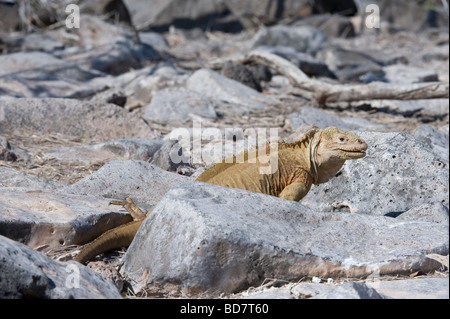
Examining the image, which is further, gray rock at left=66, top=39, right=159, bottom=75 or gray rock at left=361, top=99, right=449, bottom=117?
gray rock at left=66, top=39, right=159, bottom=75

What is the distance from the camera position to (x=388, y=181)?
4133 millimetres

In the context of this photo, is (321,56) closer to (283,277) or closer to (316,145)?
(316,145)

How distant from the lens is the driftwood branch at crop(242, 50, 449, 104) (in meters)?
7.45

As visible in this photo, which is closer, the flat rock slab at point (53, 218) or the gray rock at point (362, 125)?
the flat rock slab at point (53, 218)

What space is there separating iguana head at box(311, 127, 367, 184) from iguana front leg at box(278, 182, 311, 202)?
23 centimetres

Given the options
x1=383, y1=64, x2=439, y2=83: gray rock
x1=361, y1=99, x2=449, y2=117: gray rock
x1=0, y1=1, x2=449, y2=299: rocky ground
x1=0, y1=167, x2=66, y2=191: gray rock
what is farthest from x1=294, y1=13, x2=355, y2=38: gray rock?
x1=0, y1=167, x2=66, y2=191: gray rock

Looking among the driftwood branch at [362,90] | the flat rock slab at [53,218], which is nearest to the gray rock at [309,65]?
the driftwood branch at [362,90]

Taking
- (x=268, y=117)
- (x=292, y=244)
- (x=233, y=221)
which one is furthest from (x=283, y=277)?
(x=268, y=117)

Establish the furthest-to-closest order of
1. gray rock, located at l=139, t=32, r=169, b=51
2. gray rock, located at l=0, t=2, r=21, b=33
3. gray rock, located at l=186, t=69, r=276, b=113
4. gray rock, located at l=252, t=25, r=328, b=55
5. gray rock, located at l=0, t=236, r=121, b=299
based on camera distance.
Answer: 1. gray rock, located at l=252, t=25, r=328, b=55
2. gray rock, located at l=0, t=2, r=21, b=33
3. gray rock, located at l=139, t=32, r=169, b=51
4. gray rock, located at l=186, t=69, r=276, b=113
5. gray rock, located at l=0, t=236, r=121, b=299

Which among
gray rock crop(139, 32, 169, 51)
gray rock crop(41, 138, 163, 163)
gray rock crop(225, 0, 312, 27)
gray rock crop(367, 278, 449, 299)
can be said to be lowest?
gray rock crop(41, 138, 163, 163)

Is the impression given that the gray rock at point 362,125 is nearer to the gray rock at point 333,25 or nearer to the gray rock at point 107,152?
the gray rock at point 107,152

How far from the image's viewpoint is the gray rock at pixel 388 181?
13.3 feet

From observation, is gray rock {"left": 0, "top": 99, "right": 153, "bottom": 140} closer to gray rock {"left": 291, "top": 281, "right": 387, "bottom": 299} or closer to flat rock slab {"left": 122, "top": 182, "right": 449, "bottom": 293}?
flat rock slab {"left": 122, "top": 182, "right": 449, "bottom": 293}

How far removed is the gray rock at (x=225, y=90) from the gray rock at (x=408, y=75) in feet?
10.3
